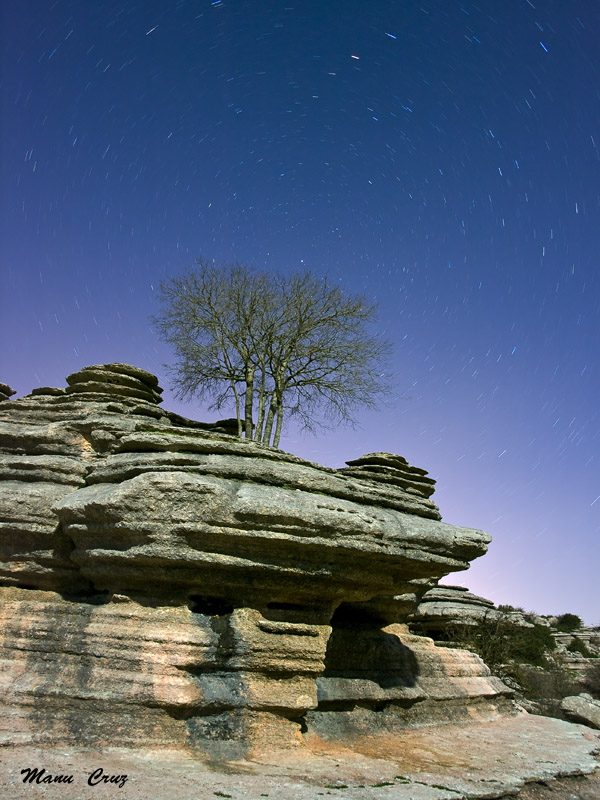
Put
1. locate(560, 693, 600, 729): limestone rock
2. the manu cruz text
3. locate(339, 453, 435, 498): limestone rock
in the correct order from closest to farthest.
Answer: the manu cruz text, locate(560, 693, 600, 729): limestone rock, locate(339, 453, 435, 498): limestone rock

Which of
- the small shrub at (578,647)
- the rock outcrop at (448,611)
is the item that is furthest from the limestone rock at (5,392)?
the small shrub at (578,647)

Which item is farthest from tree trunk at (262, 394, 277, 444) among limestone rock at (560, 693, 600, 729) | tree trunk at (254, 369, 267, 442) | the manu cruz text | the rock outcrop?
the manu cruz text

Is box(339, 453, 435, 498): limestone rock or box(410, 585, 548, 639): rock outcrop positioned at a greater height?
box(339, 453, 435, 498): limestone rock

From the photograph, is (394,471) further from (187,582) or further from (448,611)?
(187,582)

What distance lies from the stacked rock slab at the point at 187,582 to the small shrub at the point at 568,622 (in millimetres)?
55627

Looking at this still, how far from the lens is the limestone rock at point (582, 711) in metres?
16.6

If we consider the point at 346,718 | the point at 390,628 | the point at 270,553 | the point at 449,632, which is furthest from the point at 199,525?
the point at 449,632

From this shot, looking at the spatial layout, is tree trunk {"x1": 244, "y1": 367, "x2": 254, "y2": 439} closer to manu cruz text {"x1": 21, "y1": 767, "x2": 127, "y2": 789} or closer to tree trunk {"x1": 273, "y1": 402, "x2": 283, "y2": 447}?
tree trunk {"x1": 273, "y1": 402, "x2": 283, "y2": 447}

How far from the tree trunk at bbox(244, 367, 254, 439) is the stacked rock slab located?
8.27 meters

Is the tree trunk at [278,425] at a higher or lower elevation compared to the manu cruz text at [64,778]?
higher

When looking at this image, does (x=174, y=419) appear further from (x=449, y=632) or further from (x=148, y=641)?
(x=449, y=632)

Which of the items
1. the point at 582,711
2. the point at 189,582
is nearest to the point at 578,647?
the point at 582,711

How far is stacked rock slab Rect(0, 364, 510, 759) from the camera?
332 inches

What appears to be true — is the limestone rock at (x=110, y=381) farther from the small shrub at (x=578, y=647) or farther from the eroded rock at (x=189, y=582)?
the small shrub at (x=578, y=647)
